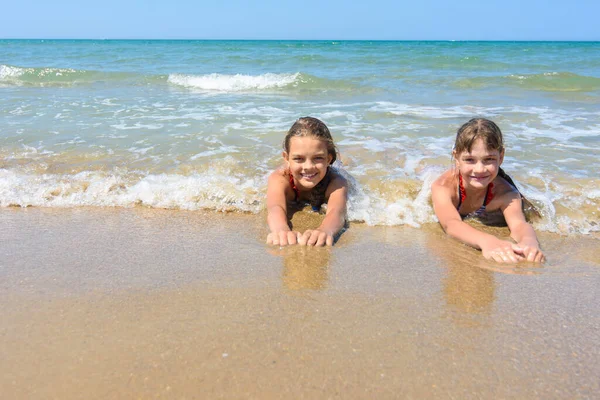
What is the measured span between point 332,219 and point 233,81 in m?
11.7

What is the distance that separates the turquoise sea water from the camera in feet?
13.4

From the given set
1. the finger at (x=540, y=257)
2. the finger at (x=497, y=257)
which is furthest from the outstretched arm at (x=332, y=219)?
the finger at (x=540, y=257)

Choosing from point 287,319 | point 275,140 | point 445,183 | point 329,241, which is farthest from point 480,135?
point 275,140

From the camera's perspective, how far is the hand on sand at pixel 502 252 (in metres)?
2.88

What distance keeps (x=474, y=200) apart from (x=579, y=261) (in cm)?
92

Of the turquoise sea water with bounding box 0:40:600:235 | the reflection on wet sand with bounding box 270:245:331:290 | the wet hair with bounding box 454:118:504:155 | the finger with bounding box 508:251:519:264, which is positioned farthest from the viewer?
the turquoise sea water with bounding box 0:40:600:235

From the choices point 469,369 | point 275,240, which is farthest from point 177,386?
point 275,240

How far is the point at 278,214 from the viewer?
3.53 m

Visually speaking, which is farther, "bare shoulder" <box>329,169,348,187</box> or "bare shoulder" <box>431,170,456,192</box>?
A: "bare shoulder" <box>329,169,348,187</box>

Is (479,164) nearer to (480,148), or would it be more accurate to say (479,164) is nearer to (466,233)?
(480,148)

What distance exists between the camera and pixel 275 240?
10.2 feet

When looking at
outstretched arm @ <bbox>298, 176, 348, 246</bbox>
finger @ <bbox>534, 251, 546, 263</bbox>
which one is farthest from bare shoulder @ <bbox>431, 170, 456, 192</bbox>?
finger @ <bbox>534, 251, 546, 263</bbox>

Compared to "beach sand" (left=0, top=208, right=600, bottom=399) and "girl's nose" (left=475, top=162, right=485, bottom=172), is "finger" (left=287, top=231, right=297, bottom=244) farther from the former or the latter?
"girl's nose" (left=475, top=162, right=485, bottom=172)

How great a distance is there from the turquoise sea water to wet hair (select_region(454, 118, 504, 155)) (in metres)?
0.63
